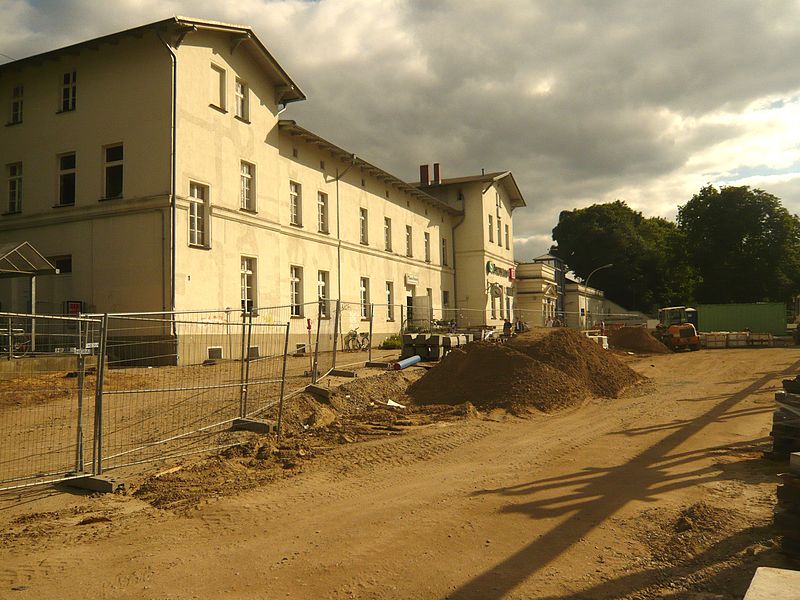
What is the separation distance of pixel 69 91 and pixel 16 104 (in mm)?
2608

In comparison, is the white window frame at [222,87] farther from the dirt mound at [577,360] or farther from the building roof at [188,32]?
the dirt mound at [577,360]

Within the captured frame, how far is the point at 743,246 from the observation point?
5781 cm

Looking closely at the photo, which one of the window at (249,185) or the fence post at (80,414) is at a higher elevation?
the window at (249,185)

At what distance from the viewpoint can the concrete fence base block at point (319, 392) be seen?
12.0 metres

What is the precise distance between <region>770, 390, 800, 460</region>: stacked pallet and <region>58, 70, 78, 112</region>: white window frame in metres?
Result: 21.4

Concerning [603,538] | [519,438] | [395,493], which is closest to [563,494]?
[603,538]

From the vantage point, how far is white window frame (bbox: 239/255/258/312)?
2183 centimetres

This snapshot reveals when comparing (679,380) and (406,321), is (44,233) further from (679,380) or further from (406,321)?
(679,380)

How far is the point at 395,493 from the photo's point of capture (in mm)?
6918

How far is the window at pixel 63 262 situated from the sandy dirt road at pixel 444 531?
49.0 ft

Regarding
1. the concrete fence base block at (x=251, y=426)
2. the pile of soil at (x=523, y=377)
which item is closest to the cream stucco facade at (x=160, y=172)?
the pile of soil at (x=523, y=377)

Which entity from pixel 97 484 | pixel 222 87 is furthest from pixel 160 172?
pixel 97 484

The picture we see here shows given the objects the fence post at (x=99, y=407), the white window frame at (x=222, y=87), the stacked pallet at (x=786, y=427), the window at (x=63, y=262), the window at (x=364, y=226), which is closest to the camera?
the fence post at (x=99, y=407)

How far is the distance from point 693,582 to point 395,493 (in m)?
3.20
